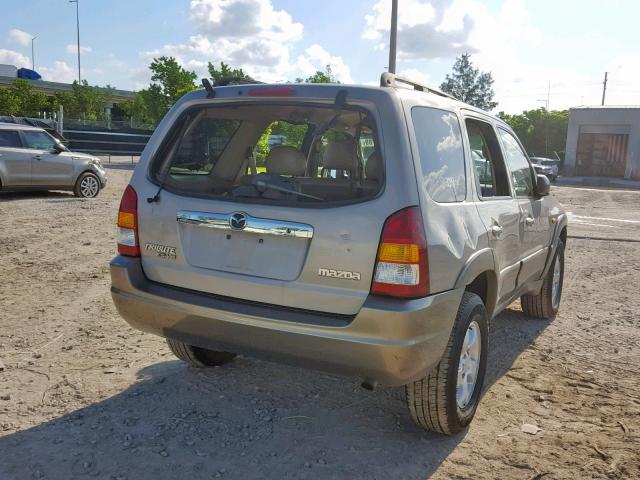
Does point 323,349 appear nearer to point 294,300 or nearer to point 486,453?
point 294,300

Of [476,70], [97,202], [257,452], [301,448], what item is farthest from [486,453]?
[476,70]

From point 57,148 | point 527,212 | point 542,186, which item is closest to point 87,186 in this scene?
point 57,148

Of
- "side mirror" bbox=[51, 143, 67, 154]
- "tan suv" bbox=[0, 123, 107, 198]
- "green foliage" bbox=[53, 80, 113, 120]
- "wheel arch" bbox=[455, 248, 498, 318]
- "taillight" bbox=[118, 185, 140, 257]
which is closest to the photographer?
"wheel arch" bbox=[455, 248, 498, 318]

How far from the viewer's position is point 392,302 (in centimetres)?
280

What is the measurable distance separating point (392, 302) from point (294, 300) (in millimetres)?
488

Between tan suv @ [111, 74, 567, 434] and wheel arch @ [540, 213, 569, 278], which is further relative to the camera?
wheel arch @ [540, 213, 569, 278]

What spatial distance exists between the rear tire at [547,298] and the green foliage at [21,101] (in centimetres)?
5733

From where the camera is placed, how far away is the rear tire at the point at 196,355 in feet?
13.3

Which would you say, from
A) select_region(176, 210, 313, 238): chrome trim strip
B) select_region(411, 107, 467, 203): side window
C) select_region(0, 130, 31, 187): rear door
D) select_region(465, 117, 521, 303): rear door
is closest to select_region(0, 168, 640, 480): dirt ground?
select_region(465, 117, 521, 303): rear door

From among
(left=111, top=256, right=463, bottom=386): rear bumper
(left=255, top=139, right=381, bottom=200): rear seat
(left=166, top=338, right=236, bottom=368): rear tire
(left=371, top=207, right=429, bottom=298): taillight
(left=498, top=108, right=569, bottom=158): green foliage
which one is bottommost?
(left=166, top=338, right=236, bottom=368): rear tire

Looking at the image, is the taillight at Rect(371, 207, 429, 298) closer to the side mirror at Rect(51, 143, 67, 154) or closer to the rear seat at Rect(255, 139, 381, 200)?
the rear seat at Rect(255, 139, 381, 200)

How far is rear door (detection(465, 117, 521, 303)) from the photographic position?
12.2 ft

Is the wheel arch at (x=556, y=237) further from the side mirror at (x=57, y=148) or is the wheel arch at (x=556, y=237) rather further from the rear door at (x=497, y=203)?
the side mirror at (x=57, y=148)

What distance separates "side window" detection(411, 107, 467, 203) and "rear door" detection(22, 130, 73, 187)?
40.7ft
